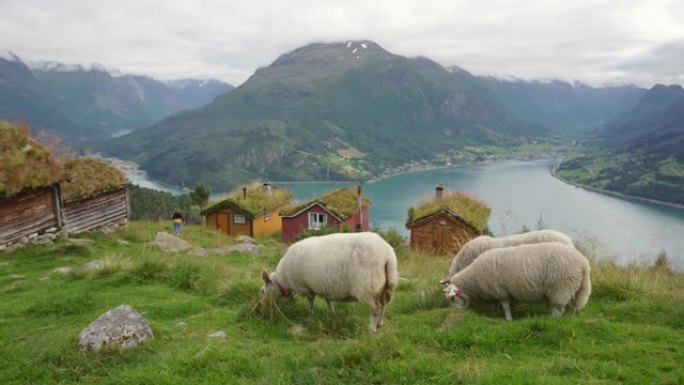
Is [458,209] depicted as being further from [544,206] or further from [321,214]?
[544,206]

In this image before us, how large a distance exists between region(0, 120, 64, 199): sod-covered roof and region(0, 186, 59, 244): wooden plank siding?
1.82 ft

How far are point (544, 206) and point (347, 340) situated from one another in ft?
353

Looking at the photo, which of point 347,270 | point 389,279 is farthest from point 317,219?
point 389,279

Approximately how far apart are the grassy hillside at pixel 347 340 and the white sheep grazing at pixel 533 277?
31 centimetres

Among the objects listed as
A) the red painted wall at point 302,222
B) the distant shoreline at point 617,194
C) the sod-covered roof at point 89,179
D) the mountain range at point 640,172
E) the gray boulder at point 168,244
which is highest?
the sod-covered roof at point 89,179

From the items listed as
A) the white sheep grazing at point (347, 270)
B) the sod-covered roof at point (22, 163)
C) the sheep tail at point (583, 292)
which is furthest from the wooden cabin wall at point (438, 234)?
the white sheep grazing at point (347, 270)

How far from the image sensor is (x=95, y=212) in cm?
2131

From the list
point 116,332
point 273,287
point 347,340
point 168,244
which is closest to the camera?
point 347,340

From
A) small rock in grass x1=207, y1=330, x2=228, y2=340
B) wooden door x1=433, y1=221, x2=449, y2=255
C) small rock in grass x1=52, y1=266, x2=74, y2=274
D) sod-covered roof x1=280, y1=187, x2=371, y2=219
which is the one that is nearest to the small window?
sod-covered roof x1=280, y1=187, x2=371, y2=219

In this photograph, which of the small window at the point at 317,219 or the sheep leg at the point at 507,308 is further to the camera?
the small window at the point at 317,219

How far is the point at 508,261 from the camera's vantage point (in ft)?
→ 26.5

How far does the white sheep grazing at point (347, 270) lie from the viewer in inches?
303

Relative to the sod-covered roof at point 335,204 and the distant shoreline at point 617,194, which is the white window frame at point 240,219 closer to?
the sod-covered roof at point 335,204

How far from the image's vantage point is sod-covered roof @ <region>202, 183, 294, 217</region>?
3644cm
